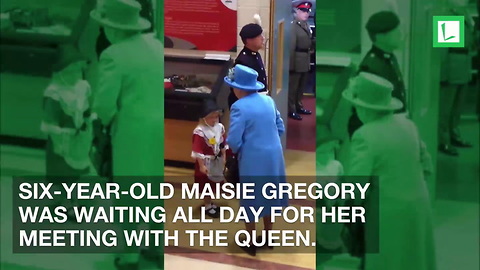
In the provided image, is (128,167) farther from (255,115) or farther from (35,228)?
(255,115)

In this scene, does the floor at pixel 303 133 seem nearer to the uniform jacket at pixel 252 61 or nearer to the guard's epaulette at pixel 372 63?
the uniform jacket at pixel 252 61

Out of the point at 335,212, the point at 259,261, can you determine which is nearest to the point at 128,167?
the point at 335,212

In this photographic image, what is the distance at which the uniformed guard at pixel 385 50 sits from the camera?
98.7 inches

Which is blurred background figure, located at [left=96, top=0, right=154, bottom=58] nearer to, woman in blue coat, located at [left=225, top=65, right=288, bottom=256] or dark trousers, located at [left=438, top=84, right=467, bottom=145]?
dark trousers, located at [left=438, top=84, right=467, bottom=145]

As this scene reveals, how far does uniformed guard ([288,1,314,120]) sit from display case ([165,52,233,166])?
2.33 metres

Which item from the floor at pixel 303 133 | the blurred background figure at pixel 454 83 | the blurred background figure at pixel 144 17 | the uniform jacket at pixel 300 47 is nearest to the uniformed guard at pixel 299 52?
the uniform jacket at pixel 300 47

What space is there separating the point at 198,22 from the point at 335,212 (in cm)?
366

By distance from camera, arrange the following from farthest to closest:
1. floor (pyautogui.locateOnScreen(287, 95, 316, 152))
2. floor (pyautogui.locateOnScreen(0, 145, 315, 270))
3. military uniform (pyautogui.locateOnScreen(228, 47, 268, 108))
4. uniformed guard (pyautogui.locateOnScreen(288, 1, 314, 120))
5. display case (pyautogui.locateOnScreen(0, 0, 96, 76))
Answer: uniformed guard (pyautogui.locateOnScreen(288, 1, 314, 120))
floor (pyautogui.locateOnScreen(287, 95, 316, 152))
military uniform (pyautogui.locateOnScreen(228, 47, 268, 108))
floor (pyautogui.locateOnScreen(0, 145, 315, 270))
display case (pyautogui.locateOnScreen(0, 0, 96, 76))

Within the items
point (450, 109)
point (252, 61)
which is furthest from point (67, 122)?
point (252, 61)

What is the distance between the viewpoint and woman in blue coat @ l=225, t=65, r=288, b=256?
4227 millimetres

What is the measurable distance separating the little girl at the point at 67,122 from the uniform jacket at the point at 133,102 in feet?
0.28

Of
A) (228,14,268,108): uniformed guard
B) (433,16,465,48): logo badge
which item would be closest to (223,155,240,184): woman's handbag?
(228,14,268,108): uniformed guard

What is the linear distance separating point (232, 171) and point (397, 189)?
2.17 meters

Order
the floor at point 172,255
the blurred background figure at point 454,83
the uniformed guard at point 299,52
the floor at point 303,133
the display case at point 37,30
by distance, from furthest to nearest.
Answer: the uniformed guard at point 299,52
the floor at point 303,133
the floor at point 172,255
the display case at point 37,30
the blurred background figure at point 454,83
